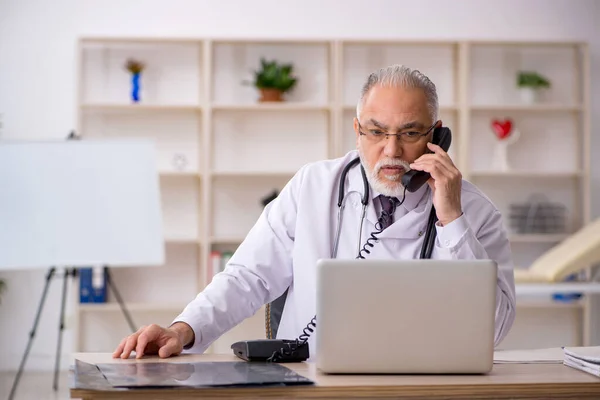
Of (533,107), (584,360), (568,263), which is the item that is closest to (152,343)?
(584,360)

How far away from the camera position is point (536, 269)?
489 cm

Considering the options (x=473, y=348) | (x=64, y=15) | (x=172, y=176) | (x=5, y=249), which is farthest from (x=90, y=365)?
(x=64, y=15)

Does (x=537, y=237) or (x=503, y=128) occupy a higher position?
(x=503, y=128)

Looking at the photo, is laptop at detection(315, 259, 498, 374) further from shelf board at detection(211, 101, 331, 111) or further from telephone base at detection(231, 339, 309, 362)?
shelf board at detection(211, 101, 331, 111)

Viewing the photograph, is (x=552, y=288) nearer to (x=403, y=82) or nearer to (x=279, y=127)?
(x=279, y=127)

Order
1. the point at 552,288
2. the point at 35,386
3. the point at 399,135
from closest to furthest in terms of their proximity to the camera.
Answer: the point at 399,135 < the point at 552,288 < the point at 35,386

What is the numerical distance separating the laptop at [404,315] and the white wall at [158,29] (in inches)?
177

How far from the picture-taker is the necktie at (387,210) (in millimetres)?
2215

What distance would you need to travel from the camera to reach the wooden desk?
1312 millimetres

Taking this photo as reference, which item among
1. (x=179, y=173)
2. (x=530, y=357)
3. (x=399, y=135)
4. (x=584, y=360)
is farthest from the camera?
(x=179, y=173)

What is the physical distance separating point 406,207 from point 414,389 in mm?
902

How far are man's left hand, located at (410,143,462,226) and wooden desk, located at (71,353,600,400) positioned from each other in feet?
1.58

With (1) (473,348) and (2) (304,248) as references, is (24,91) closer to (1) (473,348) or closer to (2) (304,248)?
(2) (304,248)

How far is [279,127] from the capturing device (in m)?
5.76
